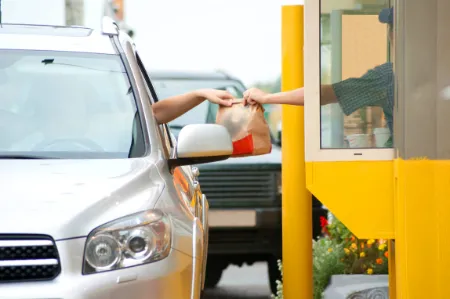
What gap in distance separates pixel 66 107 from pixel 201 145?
0.81m

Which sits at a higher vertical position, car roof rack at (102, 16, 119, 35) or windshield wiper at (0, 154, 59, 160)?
car roof rack at (102, 16, 119, 35)

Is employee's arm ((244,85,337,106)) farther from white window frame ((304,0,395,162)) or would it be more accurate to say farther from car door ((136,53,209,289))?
car door ((136,53,209,289))

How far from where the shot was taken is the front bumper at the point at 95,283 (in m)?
4.52

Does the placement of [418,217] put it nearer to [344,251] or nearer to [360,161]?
[360,161]

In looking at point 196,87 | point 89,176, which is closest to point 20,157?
point 89,176

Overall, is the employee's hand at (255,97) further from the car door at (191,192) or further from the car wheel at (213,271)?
the car wheel at (213,271)

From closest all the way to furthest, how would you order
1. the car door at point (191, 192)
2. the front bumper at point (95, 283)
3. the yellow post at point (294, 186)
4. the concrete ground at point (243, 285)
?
the front bumper at point (95, 283) → the car door at point (191, 192) → the yellow post at point (294, 186) → the concrete ground at point (243, 285)

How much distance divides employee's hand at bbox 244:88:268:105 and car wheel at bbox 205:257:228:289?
13.5ft

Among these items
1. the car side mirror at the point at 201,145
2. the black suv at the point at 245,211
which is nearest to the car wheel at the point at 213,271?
the black suv at the point at 245,211

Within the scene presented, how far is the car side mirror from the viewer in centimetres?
548

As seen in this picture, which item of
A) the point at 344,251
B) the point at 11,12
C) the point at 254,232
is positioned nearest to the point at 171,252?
the point at 344,251

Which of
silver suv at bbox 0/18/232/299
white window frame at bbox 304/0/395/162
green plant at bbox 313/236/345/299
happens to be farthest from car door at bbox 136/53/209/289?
green plant at bbox 313/236/345/299

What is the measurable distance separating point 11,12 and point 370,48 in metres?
7.18

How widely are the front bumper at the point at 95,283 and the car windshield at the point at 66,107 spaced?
34.4 inches
